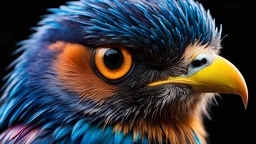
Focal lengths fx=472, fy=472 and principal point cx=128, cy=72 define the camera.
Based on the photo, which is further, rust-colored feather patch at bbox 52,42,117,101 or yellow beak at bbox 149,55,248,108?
rust-colored feather patch at bbox 52,42,117,101

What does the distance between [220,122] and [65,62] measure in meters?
3.80

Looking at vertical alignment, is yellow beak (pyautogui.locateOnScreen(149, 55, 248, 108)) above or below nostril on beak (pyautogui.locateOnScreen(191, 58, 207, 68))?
below

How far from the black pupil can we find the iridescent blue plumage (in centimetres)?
6

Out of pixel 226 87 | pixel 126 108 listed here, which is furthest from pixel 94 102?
pixel 226 87

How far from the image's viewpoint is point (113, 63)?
2.76m

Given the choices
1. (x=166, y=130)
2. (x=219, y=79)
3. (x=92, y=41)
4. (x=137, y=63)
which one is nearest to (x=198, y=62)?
(x=219, y=79)

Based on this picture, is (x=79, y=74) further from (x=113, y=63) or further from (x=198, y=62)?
(x=198, y=62)

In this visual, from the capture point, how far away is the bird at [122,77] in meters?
2.73

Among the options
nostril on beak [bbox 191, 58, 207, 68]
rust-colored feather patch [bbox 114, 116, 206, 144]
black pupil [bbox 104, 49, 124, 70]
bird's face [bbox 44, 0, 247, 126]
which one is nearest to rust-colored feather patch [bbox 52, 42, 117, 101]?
bird's face [bbox 44, 0, 247, 126]

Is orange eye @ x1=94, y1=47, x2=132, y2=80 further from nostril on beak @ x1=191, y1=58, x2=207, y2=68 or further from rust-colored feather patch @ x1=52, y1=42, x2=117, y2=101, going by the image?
nostril on beak @ x1=191, y1=58, x2=207, y2=68

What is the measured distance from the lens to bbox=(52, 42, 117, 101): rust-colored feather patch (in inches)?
109

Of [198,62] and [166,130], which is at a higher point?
[198,62]

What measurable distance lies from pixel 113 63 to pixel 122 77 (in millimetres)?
98

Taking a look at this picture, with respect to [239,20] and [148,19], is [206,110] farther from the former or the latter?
[239,20]
